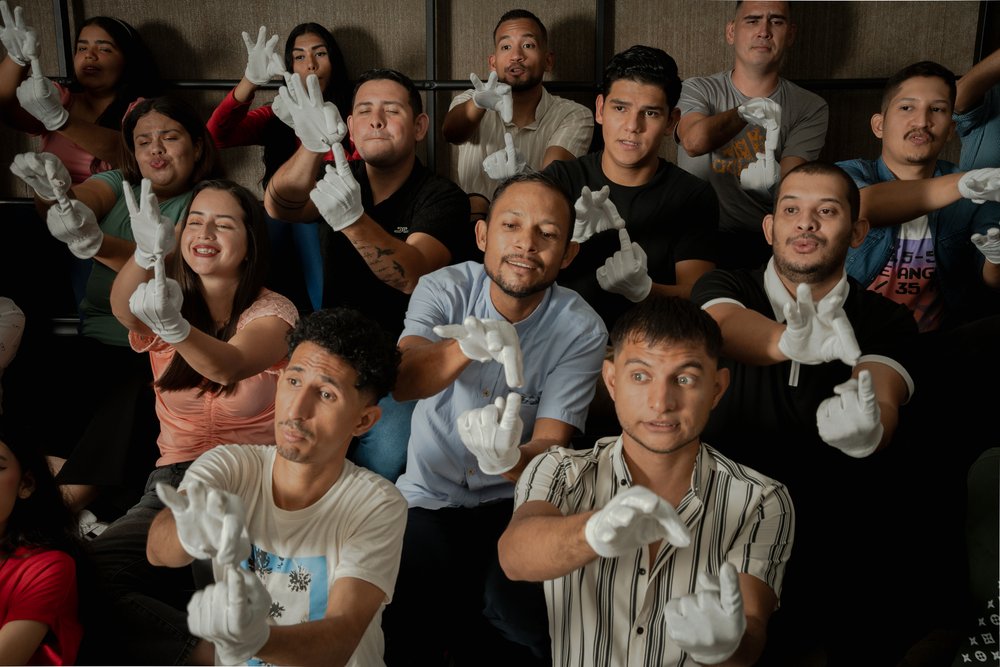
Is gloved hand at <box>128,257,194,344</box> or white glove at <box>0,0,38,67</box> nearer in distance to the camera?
gloved hand at <box>128,257,194,344</box>

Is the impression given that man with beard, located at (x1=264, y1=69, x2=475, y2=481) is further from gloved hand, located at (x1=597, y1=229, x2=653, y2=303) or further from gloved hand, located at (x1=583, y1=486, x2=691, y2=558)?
gloved hand, located at (x1=583, y1=486, x2=691, y2=558)

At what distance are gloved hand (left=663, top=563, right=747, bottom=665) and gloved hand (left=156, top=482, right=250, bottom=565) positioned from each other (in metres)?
0.52

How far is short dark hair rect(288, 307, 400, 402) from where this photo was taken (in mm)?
1305

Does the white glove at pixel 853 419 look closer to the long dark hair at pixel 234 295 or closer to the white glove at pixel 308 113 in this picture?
the long dark hair at pixel 234 295

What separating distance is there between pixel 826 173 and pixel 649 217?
1.43ft

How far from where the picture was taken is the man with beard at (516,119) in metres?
2.36

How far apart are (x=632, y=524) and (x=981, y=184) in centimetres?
122

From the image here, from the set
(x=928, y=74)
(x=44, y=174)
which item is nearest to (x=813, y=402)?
(x=928, y=74)

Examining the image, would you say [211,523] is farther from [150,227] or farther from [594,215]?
[594,215]

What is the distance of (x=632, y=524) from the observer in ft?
3.43

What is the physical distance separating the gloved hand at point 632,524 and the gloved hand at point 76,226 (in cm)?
132

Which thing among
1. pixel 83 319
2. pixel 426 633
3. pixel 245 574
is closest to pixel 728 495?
pixel 426 633

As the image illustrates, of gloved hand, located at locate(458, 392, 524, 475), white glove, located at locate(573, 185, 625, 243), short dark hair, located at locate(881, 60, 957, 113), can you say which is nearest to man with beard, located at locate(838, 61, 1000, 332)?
short dark hair, located at locate(881, 60, 957, 113)

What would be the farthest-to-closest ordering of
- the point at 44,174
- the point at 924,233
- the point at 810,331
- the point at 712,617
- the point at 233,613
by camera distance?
the point at 924,233, the point at 44,174, the point at 810,331, the point at 712,617, the point at 233,613
